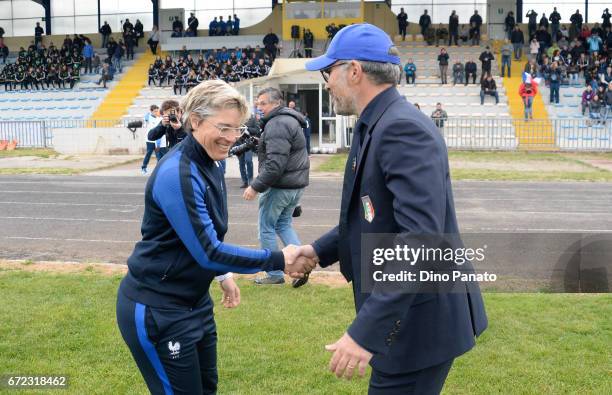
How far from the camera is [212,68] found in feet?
121

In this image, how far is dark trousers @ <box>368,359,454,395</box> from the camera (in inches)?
107

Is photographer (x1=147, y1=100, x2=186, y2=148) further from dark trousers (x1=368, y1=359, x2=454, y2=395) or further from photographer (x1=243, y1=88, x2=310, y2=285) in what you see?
dark trousers (x1=368, y1=359, x2=454, y2=395)

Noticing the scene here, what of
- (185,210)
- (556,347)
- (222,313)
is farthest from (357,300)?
(222,313)

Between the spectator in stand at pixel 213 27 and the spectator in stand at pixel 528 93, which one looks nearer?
the spectator in stand at pixel 528 93

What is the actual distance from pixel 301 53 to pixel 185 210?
37.5 m

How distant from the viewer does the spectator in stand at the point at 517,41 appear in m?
39.0

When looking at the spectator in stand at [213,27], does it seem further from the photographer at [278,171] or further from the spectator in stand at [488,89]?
the photographer at [278,171]

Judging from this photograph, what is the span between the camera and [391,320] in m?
2.55

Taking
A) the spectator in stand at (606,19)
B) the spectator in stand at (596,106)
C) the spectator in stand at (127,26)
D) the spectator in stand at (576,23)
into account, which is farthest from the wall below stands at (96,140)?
the spectator in stand at (606,19)

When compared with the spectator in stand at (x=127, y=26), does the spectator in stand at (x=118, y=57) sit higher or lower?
lower

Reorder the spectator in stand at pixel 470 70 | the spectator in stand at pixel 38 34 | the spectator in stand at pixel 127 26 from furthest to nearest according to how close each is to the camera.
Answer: the spectator in stand at pixel 38 34, the spectator in stand at pixel 127 26, the spectator in stand at pixel 470 70

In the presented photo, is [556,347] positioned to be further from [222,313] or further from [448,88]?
[448,88]

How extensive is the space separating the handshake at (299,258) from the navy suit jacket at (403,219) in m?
0.54

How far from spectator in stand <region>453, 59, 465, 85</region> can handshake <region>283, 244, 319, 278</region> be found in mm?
33663
